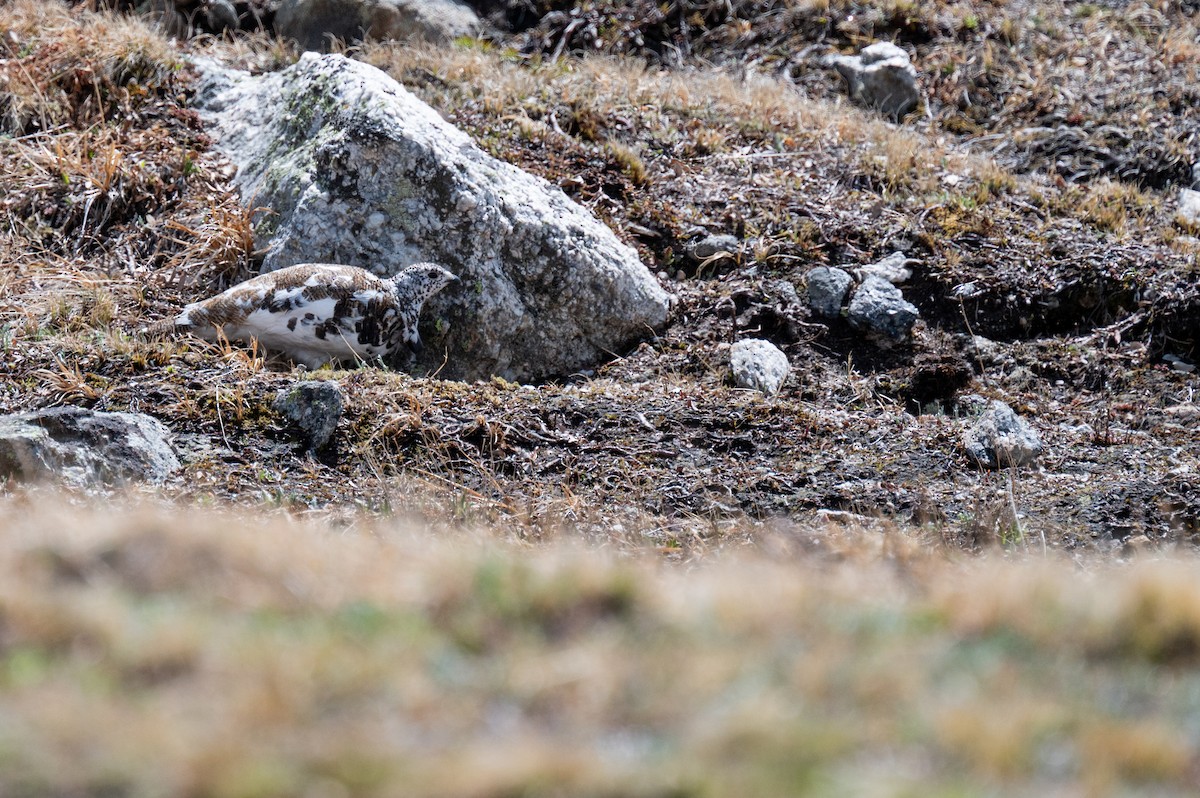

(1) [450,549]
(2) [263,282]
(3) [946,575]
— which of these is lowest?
(2) [263,282]

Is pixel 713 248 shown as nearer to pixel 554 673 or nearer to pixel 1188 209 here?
pixel 1188 209

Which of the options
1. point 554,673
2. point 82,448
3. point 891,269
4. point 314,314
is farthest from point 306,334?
point 554,673

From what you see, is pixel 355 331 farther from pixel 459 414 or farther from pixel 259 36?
pixel 259 36

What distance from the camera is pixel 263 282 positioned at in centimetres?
699

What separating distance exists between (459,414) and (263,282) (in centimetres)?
167

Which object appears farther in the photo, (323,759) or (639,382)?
(639,382)

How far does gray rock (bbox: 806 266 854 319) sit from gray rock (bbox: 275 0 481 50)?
5680 mm

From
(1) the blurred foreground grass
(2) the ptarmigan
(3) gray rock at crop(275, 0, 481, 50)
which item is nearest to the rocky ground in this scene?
(2) the ptarmigan

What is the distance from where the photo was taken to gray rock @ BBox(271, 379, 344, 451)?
6031 millimetres

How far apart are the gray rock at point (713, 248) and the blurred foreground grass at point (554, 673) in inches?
219

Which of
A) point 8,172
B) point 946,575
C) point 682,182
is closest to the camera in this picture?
point 946,575

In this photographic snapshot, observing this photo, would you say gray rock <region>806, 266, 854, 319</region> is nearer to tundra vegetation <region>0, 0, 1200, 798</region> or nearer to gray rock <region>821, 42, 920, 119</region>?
tundra vegetation <region>0, 0, 1200, 798</region>

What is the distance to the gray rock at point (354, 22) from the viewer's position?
11.8 metres

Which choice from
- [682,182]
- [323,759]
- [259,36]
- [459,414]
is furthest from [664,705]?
[259,36]
